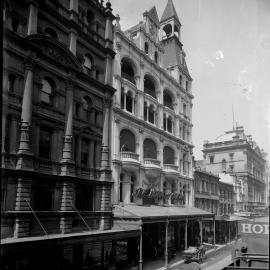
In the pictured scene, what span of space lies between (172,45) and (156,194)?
17.1 meters

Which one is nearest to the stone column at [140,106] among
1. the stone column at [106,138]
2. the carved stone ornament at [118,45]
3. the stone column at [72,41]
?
the carved stone ornament at [118,45]

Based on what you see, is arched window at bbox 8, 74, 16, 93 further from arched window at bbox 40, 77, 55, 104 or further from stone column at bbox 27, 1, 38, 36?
stone column at bbox 27, 1, 38, 36

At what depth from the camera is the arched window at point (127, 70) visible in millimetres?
27684

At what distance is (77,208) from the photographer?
777 inches

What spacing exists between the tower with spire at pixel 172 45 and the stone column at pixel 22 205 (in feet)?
79.1

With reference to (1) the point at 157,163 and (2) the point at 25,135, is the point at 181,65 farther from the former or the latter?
(2) the point at 25,135

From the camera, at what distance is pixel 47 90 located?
18.3 metres

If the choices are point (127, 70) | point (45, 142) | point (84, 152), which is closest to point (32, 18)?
point (45, 142)

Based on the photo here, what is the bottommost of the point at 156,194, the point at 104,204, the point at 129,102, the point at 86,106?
the point at 104,204

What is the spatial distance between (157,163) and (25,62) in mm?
16106

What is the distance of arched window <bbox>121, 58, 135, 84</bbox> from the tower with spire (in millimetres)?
8500

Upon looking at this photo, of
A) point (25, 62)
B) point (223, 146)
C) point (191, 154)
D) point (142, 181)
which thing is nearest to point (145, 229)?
point (142, 181)

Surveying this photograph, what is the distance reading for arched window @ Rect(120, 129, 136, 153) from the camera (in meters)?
26.3

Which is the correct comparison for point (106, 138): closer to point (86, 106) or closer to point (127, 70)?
point (86, 106)
